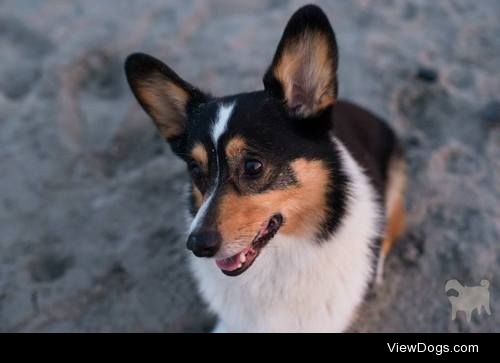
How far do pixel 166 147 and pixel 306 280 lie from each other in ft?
5.37

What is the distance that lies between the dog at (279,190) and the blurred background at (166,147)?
19.6 inches

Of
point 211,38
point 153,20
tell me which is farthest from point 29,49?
point 211,38

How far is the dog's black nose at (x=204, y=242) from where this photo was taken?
1900 millimetres

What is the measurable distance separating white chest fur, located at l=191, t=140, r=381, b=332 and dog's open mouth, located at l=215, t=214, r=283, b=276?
0.45 ft

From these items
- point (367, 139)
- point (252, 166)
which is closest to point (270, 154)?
point (252, 166)

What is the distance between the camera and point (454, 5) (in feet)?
14.1

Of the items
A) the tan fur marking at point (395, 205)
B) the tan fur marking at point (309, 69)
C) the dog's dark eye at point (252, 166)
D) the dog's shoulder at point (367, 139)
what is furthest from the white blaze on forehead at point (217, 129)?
the tan fur marking at point (395, 205)

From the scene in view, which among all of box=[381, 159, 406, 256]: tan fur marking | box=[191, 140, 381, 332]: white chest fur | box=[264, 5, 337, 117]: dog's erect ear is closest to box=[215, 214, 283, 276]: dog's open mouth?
box=[191, 140, 381, 332]: white chest fur

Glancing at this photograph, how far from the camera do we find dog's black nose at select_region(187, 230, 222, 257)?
1.90 m

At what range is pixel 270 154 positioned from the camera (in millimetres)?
2018

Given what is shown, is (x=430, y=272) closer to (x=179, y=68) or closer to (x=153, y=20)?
(x=179, y=68)

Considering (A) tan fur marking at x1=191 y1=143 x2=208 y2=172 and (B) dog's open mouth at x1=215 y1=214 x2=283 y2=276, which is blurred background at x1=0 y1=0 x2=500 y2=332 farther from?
(A) tan fur marking at x1=191 y1=143 x2=208 y2=172

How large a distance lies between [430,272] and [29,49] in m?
3.28

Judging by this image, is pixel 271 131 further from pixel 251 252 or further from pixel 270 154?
pixel 251 252
